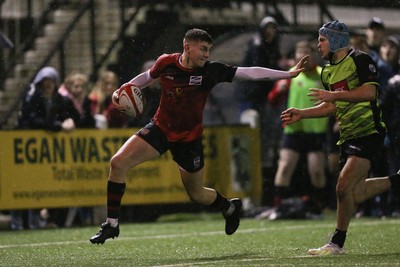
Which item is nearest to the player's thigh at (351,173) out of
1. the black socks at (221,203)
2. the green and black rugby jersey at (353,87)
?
the green and black rugby jersey at (353,87)

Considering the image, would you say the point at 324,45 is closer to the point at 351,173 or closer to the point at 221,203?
the point at 351,173

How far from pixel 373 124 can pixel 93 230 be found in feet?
15.4

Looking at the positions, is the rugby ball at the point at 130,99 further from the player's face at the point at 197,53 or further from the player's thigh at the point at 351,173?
the player's thigh at the point at 351,173

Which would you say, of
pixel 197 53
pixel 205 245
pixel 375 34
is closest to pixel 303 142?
pixel 375 34

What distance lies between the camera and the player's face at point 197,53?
10.4 m

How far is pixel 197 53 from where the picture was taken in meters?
10.4

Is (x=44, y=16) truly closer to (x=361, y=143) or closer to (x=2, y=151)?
(x=2, y=151)

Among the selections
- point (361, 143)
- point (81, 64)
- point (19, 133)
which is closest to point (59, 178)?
point (19, 133)

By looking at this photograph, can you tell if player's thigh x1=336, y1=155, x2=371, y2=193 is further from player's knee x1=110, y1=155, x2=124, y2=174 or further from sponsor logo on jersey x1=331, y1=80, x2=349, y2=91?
player's knee x1=110, y1=155, x2=124, y2=174

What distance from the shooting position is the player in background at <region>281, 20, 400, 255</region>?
9891 millimetres

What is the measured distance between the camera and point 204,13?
1950 centimetres

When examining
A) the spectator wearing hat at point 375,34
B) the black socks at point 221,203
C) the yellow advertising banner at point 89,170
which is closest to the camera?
the black socks at point 221,203

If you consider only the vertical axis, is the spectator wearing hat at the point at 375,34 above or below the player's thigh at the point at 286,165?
above

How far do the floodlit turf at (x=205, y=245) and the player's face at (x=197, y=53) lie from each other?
65.5 inches
